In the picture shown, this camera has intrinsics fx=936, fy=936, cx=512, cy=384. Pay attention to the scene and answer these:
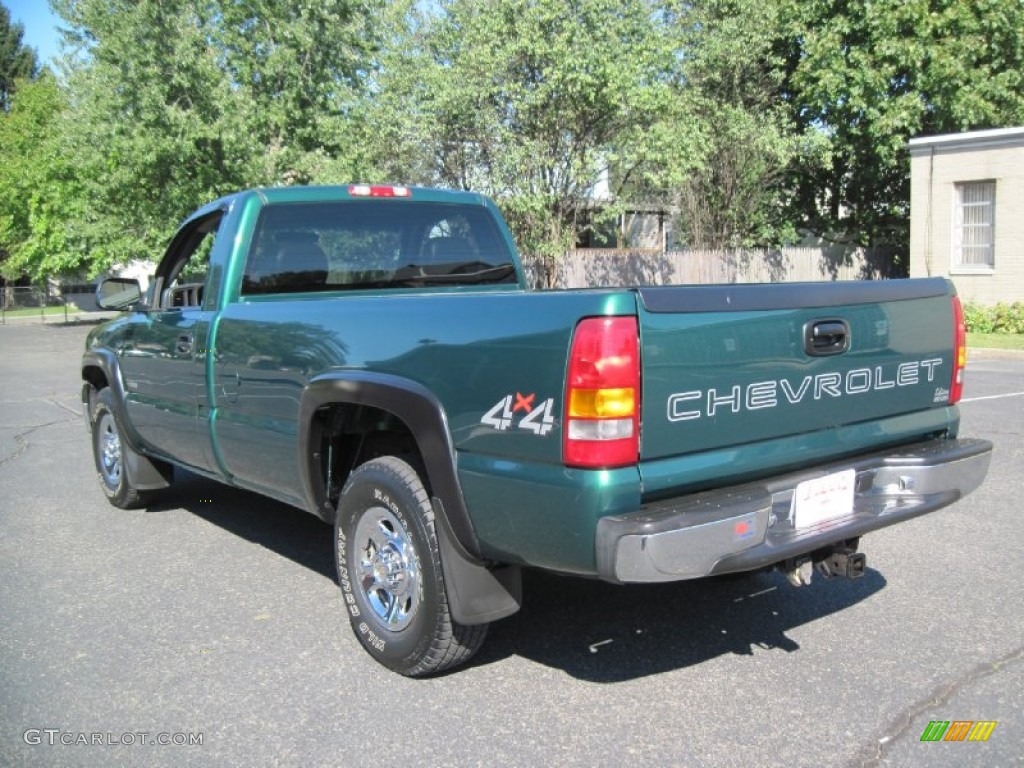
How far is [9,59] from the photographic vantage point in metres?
62.0

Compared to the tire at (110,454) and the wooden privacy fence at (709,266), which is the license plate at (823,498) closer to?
the tire at (110,454)

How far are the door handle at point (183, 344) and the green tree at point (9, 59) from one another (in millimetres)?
66255

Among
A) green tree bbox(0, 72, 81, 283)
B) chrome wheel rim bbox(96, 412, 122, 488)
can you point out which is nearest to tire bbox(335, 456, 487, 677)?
chrome wheel rim bbox(96, 412, 122, 488)

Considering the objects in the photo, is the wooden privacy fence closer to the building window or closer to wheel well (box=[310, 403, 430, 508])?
the building window

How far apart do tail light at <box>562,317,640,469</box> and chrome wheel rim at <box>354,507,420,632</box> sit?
98cm

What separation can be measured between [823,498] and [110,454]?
510cm

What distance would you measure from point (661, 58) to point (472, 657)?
627 inches

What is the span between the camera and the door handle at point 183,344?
496 cm

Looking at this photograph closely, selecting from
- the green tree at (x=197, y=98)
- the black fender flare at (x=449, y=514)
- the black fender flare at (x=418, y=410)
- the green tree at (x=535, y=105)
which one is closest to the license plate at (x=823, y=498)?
the black fender flare at (x=449, y=514)

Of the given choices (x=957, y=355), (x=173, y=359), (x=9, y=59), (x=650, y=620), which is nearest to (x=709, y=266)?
(x=173, y=359)

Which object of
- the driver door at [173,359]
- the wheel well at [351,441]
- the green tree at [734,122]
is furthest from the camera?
the green tree at [734,122]

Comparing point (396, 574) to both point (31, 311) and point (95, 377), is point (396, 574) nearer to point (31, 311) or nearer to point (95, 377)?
point (95, 377)

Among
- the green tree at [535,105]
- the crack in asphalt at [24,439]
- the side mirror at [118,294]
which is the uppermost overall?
the green tree at [535,105]

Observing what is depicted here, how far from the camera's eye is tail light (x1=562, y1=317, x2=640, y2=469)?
288 centimetres
